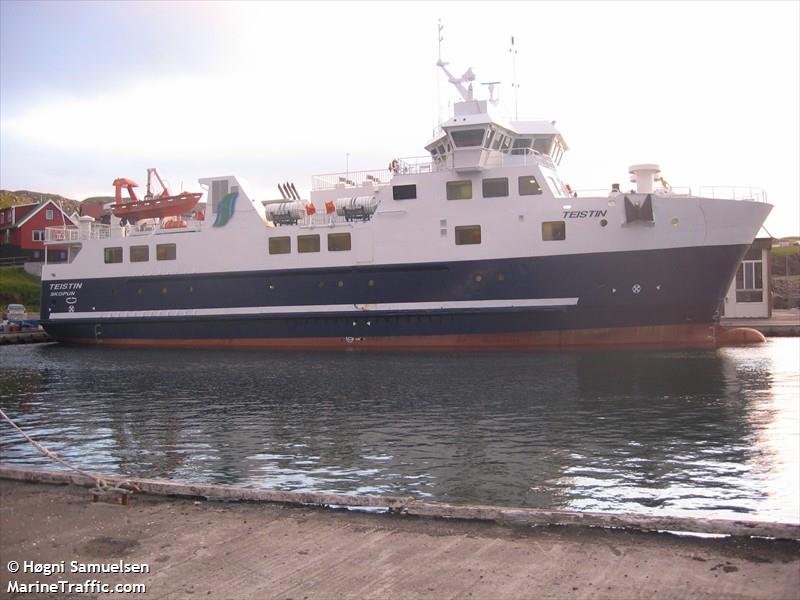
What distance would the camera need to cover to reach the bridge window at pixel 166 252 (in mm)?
29359

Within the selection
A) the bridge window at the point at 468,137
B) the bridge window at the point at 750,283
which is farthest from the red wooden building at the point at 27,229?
the bridge window at the point at 750,283

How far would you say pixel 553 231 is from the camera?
24266 millimetres

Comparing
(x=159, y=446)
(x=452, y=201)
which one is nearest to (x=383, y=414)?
(x=159, y=446)

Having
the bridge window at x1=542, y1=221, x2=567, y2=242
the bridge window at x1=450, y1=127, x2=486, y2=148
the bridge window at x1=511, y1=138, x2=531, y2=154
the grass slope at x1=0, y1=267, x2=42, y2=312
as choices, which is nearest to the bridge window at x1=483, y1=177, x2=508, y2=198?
the bridge window at x1=450, y1=127, x2=486, y2=148

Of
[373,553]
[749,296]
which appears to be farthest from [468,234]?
[373,553]

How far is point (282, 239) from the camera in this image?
90.3 ft

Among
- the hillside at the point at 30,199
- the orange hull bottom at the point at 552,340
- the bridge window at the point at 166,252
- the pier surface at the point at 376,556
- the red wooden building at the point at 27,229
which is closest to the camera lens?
the pier surface at the point at 376,556

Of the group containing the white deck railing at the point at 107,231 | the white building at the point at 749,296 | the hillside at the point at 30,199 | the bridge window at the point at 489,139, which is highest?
the hillside at the point at 30,199

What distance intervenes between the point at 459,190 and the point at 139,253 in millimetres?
14142

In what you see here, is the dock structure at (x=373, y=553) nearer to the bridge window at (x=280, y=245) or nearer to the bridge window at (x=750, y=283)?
the bridge window at (x=280, y=245)

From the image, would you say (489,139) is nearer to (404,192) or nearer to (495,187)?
(495,187)

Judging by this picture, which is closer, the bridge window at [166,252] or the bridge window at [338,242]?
the bridge window at [338,242]

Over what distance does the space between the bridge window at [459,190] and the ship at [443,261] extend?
0.08 m

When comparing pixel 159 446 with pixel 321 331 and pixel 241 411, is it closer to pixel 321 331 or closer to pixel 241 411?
pixel 241 411
